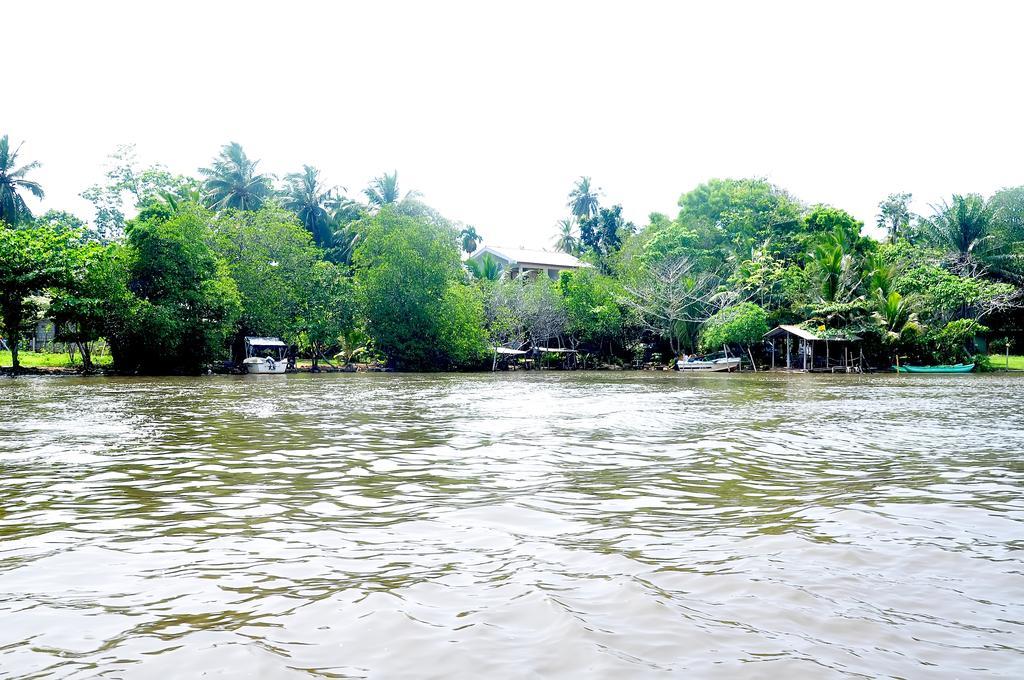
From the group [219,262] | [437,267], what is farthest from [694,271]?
[219,262]

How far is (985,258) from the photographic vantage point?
4581cm

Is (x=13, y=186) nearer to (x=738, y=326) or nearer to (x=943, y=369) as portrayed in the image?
(x=738, y=326)

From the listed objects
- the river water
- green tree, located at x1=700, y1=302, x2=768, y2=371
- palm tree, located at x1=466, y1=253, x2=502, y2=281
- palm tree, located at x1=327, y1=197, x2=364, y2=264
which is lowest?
the river water

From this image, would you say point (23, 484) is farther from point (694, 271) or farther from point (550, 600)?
point (694, 271)

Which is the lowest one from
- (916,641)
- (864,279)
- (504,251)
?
(916,641)

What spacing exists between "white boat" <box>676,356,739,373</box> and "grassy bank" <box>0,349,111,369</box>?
29691 mm

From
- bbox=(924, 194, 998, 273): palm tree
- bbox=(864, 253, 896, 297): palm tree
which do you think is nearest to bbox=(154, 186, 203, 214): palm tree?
bbox=(864, 253, 896, 297): palm tree

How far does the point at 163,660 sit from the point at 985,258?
5281cm

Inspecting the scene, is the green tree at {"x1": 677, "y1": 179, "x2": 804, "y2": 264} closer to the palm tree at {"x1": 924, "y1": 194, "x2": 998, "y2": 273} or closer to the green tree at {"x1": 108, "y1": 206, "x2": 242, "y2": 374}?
the palm tree at {"x1": 924, "y1": 194, "x2": 998, "y2": 273}

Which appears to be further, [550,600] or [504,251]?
[504,251]

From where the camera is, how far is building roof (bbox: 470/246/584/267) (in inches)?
2286

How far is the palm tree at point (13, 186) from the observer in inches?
1803

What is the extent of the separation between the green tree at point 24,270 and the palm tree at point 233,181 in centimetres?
2173

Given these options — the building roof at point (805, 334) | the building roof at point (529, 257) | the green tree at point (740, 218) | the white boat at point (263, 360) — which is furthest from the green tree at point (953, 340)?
the white boat at point (263, 360)
